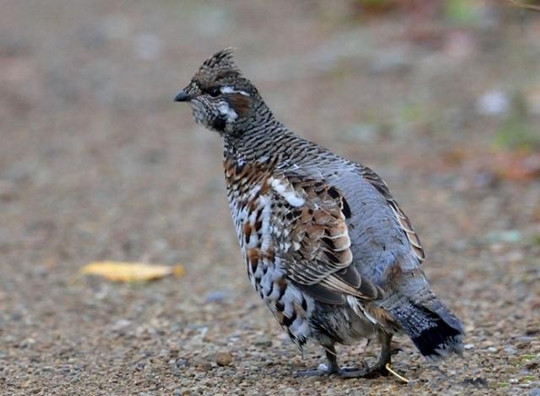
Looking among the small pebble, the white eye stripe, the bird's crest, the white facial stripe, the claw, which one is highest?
the bird's crest

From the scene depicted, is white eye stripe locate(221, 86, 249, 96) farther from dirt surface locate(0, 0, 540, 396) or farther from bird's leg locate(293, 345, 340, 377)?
bird's leg locate(293, 345, 340, 377)

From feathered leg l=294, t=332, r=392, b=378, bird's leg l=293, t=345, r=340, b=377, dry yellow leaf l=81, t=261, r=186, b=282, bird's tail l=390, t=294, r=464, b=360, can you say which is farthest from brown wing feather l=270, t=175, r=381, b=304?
dry yellow leaf l=81, t=261, r=186, b=282

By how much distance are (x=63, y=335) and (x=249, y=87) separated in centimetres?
201

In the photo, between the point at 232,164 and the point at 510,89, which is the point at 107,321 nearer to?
the point at 232,164

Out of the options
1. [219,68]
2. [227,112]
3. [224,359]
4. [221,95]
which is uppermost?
[219,68]

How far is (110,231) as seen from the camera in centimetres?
995

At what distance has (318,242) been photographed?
5578 mm

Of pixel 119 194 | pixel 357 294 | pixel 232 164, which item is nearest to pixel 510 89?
pixel 119 194

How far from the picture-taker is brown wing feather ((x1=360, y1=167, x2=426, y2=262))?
5574 millimetres

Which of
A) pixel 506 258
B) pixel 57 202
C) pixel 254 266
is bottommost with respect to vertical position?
pixel 254 266

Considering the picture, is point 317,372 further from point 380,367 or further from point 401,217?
point 401,217

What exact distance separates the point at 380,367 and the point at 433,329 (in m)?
0.67

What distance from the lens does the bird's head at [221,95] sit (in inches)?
257

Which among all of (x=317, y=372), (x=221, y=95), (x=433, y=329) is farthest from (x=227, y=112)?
(x=433, y=329)
